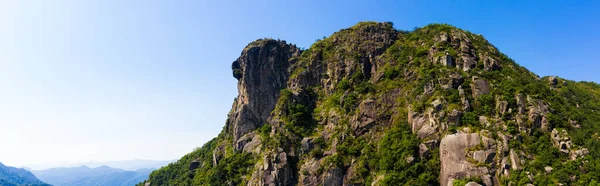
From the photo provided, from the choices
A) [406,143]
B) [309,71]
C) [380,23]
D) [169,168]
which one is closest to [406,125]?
[406,143]

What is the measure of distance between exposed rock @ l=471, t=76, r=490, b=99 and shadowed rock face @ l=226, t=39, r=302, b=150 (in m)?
49.8

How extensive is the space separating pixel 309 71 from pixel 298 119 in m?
16.6

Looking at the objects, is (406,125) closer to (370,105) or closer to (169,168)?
(370,105)

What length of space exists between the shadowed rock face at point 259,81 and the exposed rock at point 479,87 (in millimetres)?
49828

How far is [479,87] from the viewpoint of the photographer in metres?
65.3

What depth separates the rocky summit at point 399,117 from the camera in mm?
53000

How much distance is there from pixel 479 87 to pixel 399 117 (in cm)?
1619

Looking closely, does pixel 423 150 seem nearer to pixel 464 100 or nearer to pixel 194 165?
pixel 464 100

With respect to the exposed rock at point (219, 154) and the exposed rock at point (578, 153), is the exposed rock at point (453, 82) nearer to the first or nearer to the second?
the exposed rock at point (578, 153)

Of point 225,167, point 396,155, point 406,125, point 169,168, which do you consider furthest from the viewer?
point 169,168

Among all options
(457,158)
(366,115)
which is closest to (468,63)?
(366,115)

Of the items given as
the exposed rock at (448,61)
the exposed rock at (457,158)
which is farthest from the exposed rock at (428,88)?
the exposed rock at (457,158)

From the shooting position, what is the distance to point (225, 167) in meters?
84.2

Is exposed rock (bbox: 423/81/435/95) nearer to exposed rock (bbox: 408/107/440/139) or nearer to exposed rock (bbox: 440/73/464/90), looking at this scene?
exposed rock (bbox: 440/73/464/90)
